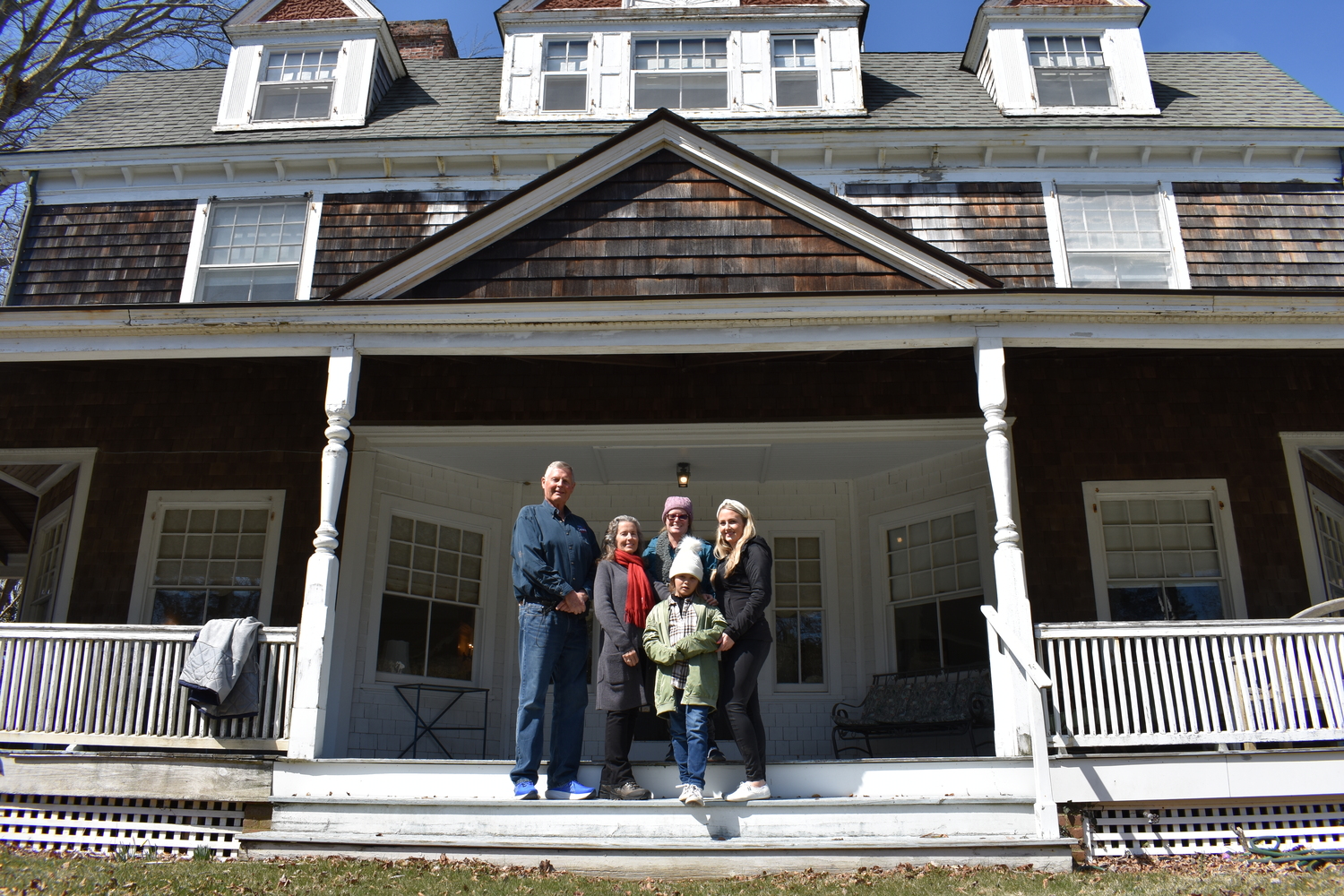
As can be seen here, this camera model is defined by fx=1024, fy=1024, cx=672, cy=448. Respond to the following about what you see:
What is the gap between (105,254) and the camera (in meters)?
10.6

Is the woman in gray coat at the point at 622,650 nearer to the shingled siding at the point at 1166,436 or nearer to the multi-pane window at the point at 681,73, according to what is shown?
the shingled siding at the point at 1166,436

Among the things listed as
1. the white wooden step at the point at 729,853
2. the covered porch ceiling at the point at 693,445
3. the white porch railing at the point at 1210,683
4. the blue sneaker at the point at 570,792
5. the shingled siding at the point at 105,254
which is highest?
the shingled siding at the point at 105,254

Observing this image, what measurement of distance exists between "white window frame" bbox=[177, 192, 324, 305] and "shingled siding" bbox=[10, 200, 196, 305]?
82mm

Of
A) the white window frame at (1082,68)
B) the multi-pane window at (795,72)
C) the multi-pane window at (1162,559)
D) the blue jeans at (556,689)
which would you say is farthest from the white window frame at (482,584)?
the white window frame at (1082,68)

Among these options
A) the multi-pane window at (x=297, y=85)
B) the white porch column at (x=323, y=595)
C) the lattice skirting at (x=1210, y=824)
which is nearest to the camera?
the lattice skirting at (x=1210, y=824)

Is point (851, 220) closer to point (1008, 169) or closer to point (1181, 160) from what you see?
point (1008, 169)

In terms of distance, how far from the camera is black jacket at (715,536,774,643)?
555cm

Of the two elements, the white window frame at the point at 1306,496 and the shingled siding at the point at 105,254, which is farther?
the shingled siding at the point at 105,254

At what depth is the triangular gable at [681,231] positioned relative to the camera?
24.1 ft

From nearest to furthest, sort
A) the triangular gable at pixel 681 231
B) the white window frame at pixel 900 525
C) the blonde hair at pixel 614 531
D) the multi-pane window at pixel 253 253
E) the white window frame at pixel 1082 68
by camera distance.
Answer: the blonde hair at pixel 614 531, the triangular gable at pixel 681 231, the white window frame at pixel 900 525, the multi-pane window at pixel 253 253, the white window frame at pixel 1082 68

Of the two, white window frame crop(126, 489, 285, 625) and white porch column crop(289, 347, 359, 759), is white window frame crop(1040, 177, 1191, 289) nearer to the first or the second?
white porch column crop(289, 347, 359, 759)

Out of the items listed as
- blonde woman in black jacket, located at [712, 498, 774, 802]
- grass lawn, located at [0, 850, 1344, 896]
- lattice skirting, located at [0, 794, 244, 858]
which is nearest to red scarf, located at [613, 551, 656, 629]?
blonde woman in black jacket, located at [712, 498, 774, 802]

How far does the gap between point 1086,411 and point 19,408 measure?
32.6 ft

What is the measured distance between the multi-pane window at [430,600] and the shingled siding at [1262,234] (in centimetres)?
754
